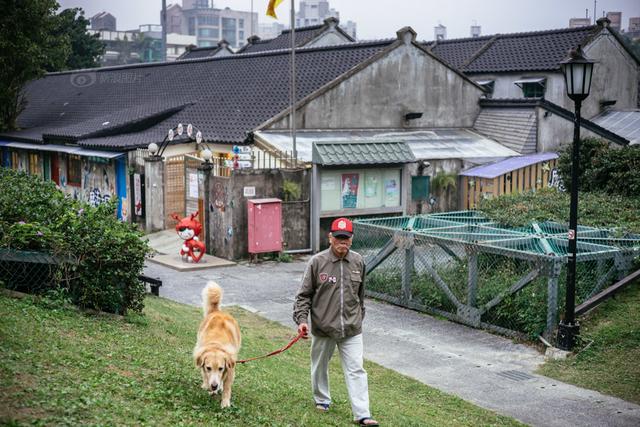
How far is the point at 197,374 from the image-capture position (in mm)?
8430

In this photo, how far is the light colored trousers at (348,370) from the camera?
7664 mm

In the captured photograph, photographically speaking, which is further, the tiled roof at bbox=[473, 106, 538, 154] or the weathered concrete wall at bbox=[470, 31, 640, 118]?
the weathered concrete wall at bbox=[470, 31, 640, 118]

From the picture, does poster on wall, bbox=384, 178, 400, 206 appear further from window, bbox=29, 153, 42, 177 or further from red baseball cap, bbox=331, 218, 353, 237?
window, bbox=29, 153, 42, 177

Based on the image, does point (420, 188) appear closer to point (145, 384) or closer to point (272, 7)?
point (272, 7)

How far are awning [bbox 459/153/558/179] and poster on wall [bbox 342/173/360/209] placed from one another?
14.2 ft

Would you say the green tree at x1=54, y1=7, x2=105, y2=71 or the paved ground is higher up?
the green tree at x1=54, y1=7, x2=105, y2=71

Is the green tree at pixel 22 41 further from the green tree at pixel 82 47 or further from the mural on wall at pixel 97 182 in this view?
the green tree at pixel 82 47

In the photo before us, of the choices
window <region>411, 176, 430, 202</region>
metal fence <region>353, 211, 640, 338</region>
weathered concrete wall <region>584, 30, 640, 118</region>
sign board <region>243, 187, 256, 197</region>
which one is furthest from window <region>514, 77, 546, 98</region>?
metal fence <region>353, 211, 640, 338</region>

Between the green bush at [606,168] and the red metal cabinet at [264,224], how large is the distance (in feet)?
25.6

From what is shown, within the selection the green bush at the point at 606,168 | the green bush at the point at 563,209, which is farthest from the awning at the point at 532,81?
the green bush at the point at 563,209

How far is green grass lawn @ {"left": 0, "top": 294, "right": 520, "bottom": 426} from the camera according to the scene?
20.9 ft

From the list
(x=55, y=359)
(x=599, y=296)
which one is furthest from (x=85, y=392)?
(x=599, y=296)

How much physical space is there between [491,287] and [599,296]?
6.16 ft

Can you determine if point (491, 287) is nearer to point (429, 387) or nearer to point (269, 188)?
Answer: point (429, 387)
